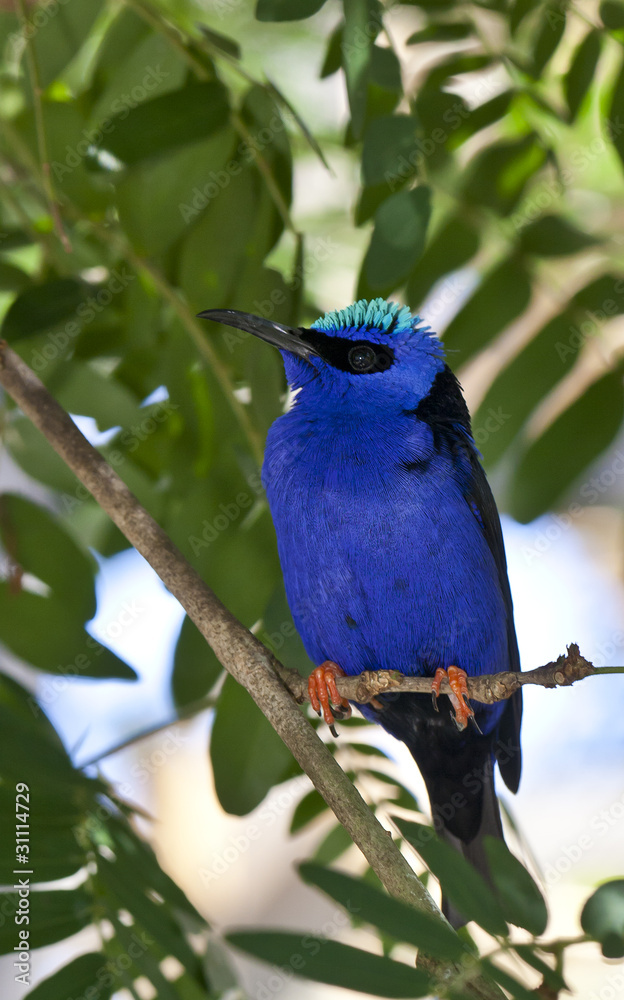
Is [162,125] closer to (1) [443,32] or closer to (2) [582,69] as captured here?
(1) [443,32]

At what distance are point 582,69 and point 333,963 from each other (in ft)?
8.93

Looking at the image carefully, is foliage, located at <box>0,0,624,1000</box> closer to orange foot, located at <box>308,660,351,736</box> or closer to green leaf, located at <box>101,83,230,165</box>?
green leaf, located at <box>101,83,230,165</box>

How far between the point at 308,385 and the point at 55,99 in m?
1.47

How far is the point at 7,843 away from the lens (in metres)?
2.31

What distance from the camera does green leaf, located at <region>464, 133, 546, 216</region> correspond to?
10.4 ft

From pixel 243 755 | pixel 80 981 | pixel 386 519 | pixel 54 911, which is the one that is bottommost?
pixel 243 755

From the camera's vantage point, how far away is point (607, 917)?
74.9 inches

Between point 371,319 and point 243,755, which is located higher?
point 371,319

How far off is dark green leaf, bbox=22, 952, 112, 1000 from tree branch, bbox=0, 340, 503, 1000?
762 mm

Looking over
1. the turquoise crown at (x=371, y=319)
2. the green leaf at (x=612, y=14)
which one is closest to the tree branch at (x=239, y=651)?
the turquoise crown at (x=371, y=319)

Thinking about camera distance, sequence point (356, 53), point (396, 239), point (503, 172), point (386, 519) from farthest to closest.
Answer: point (503, 172) → point (386, 519) → point (396, 239) → point (356, 53)

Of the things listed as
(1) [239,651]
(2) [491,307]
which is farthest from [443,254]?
(1) [239,651]

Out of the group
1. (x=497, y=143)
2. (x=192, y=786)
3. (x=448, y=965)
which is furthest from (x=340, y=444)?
(x=192, y=786)

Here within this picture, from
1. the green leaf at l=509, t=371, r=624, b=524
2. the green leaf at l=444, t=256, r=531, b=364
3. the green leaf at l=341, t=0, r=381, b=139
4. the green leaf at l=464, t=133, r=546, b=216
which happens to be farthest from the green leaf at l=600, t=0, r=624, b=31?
the green leaf at l=509, t=371, r=624, b=524
